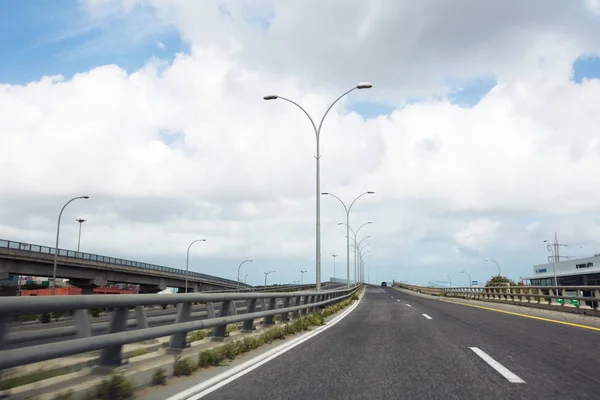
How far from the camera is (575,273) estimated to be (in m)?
105

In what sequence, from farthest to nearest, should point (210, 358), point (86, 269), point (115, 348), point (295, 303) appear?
point (86, 269) → point (295, 303) → point (210, 358) → point (115, 348)

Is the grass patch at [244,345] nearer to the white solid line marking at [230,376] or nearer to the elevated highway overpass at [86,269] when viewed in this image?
the white solid line marking at [230,376]

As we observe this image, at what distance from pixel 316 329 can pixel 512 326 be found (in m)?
5.39

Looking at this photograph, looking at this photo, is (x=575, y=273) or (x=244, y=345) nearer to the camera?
(x=244, y=345)

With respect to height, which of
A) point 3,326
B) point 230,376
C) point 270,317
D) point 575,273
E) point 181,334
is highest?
point 575,273

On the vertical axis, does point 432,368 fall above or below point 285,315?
below

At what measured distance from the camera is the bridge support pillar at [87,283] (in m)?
60.0

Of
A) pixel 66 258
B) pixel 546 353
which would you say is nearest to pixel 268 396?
pixel 546 353

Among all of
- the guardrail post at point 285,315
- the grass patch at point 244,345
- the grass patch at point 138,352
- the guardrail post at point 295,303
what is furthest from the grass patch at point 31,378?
the guardrail post at point 295,303

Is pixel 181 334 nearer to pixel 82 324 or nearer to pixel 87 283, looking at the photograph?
pixel 82 324

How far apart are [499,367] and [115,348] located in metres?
5.31

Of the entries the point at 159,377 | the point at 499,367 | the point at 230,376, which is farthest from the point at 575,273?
the point at 159,377

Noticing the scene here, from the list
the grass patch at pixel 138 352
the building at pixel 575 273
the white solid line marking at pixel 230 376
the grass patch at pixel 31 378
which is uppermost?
the building at pixel 575 273

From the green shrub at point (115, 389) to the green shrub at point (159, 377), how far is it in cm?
67
